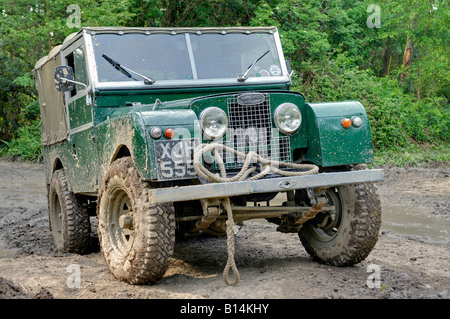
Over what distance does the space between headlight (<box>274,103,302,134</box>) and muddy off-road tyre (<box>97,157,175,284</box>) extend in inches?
50.2

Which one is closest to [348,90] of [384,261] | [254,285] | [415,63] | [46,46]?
[415,63]

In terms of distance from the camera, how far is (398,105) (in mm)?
18531

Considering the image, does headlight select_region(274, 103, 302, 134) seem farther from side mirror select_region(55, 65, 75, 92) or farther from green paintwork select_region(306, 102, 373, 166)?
side mirror select_region(55, 65, 75, 92)

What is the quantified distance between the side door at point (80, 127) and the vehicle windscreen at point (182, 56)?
30 cm

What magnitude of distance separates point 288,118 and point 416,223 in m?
4.42

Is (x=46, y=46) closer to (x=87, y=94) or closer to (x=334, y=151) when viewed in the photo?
(x=87, y=94)

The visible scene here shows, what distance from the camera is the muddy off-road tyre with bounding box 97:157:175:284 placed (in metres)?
4.54

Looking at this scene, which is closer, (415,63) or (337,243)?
(337,243)

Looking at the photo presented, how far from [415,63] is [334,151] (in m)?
19.1

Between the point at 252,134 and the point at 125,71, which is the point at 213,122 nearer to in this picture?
the point at 252,134

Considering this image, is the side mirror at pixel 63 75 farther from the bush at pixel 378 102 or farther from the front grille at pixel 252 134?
the bush at pixel 378 102

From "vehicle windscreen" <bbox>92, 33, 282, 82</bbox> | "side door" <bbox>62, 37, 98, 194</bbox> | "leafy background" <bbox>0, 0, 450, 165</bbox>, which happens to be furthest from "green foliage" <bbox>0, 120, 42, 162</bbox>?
"vehicle windscreen" <bbox>92, 33, 282, 82</bbox>

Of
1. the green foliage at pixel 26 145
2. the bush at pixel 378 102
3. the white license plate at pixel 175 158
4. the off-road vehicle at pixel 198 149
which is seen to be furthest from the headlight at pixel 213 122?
the green foliage at pixel 26 145
